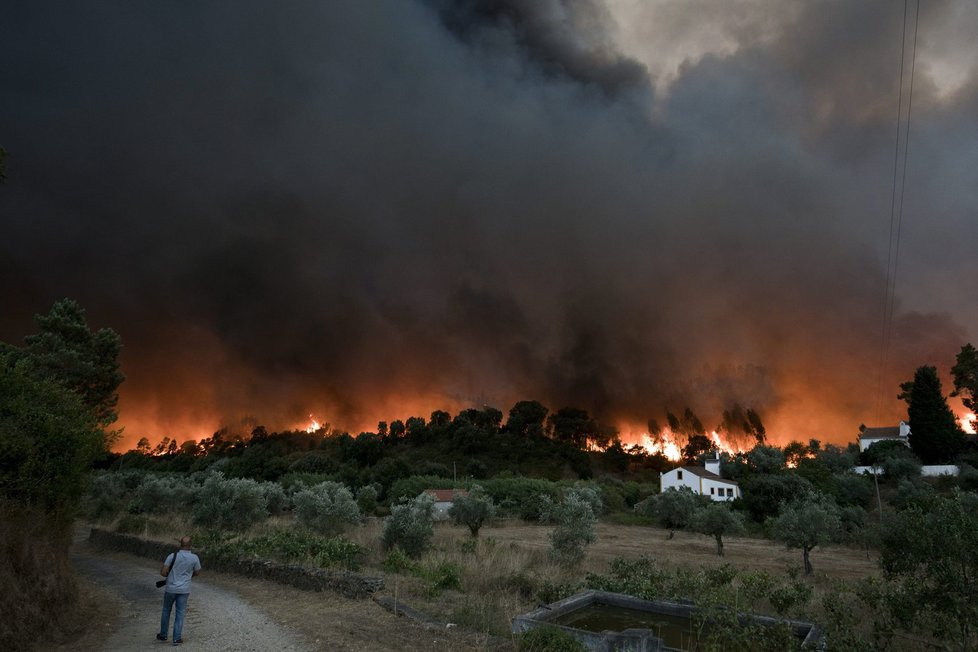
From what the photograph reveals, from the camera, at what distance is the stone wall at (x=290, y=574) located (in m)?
13.8

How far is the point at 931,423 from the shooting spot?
6675 centimetres

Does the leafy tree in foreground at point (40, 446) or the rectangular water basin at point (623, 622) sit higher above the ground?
the leafy tree in foreground at point (40, 446)

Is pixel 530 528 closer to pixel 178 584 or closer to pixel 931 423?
pixel 178 584

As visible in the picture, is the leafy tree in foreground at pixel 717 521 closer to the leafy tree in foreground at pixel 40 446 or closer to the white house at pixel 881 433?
the leafy tree in foreground at pixel 40 446

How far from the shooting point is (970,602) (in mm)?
8914

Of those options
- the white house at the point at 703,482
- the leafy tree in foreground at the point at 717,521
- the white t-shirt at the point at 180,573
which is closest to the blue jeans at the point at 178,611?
the white t-shirt at the point at 180,573

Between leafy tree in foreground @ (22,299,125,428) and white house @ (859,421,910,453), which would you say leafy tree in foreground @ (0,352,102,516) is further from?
white house @ (859,421,910,453)

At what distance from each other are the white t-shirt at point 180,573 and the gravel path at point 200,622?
103cm

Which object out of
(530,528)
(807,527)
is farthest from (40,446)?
(530,528)

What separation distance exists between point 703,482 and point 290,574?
7007 cm

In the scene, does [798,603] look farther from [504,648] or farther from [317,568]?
[317,568]

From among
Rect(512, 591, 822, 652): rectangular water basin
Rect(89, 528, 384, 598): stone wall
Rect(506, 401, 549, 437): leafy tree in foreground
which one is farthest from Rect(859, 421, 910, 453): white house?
Rect(89, 528, 384, 598): stone wall

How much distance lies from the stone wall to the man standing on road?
4393 millimetres

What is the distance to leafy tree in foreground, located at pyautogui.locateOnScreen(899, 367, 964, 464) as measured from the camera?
65125mm
